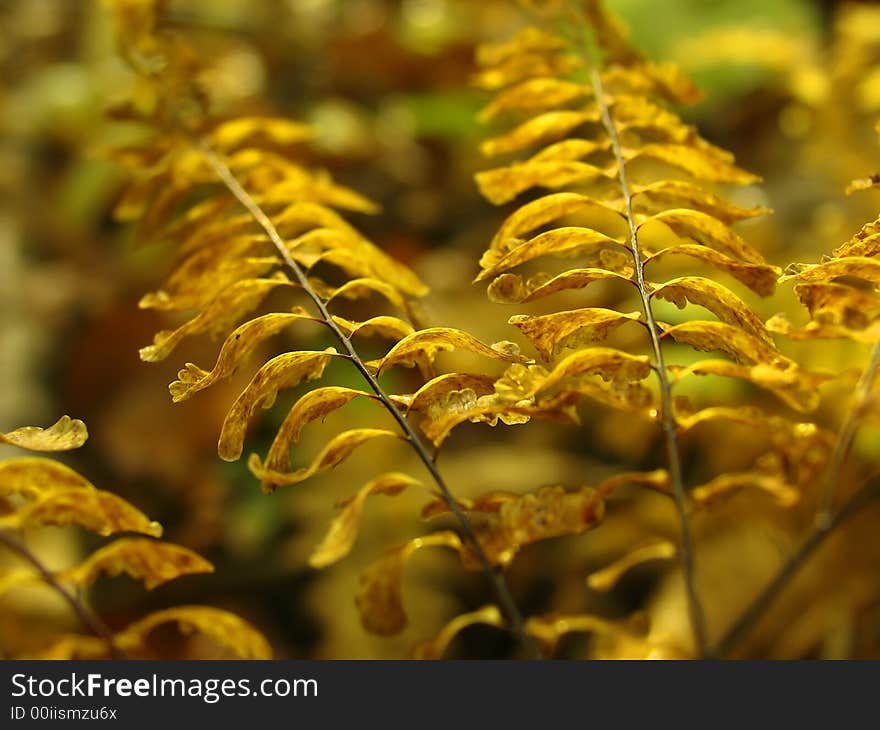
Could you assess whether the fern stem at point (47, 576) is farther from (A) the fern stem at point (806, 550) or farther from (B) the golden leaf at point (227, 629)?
(A) the fern stem at point (806, 550)

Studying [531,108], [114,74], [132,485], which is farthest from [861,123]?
[114,74]

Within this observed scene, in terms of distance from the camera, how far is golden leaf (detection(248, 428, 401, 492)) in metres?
0.58

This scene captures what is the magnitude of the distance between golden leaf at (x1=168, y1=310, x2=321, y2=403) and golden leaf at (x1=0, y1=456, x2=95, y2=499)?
8 centimetres

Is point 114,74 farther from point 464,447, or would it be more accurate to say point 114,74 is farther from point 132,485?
point 464,447

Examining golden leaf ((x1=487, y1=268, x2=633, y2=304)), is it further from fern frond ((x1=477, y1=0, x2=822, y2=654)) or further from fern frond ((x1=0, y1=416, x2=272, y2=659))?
fern frond ((x1=0, y1=416, x2=272, y2=659))

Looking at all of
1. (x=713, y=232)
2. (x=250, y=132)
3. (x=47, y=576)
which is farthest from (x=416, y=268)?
(x=47, y=576)

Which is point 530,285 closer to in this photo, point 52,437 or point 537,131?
point 537,131

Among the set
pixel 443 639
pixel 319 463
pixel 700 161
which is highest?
pixel 700 161

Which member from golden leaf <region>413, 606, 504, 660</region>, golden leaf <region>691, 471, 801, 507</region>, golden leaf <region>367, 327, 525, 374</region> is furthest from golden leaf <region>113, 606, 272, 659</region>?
golden leaf <region>691, 471, 801, 507</region>

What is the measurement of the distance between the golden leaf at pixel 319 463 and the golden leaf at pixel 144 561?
0.09m

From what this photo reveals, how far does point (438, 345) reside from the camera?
64 cm

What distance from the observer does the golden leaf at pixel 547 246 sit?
2.11 ft

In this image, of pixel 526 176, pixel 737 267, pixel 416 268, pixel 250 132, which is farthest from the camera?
pixel 416 268

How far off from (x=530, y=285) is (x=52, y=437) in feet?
1.08
